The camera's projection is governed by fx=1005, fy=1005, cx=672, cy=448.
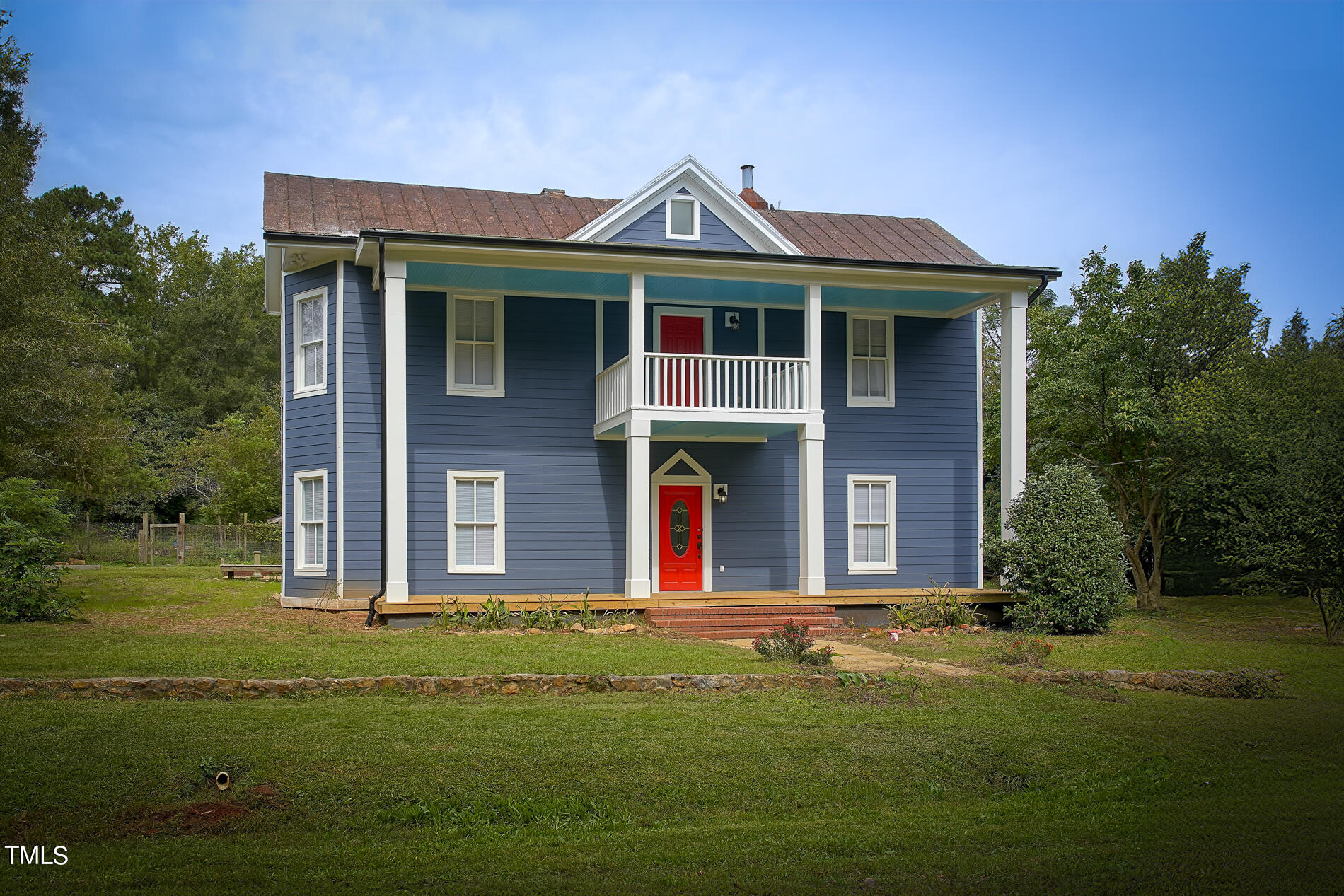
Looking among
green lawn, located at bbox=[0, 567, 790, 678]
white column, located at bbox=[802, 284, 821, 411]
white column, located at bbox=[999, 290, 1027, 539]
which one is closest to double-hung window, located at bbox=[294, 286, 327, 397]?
green lawn, located at bbox=[0, 567, 790, 678]

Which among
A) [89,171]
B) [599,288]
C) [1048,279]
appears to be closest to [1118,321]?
[1048,279]

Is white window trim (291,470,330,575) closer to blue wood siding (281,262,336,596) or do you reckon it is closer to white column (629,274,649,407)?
blue wood siding (281,262,336,596)

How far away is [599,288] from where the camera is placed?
17391 mm

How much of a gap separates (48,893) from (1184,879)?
5689mm

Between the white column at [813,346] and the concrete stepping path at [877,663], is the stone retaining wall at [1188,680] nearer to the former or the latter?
the concrete stepping path at [877,663]

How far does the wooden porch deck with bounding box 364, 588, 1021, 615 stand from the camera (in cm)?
1508

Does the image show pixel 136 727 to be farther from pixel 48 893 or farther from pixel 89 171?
pixel 89 171

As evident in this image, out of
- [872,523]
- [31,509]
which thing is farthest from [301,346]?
[872,523]

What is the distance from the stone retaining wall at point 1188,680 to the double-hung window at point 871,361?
874 centimetres

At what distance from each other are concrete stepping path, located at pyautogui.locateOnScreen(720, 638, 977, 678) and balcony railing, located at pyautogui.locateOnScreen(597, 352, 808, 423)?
13.9ft

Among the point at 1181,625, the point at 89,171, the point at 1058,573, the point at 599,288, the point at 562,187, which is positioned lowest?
the point at 1181,625

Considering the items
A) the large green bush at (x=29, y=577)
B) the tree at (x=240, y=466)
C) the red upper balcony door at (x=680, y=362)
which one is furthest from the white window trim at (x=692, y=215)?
the tree at (x=240, y=466)

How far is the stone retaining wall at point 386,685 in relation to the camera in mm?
8570

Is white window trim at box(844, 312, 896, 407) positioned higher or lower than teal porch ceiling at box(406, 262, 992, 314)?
lower
